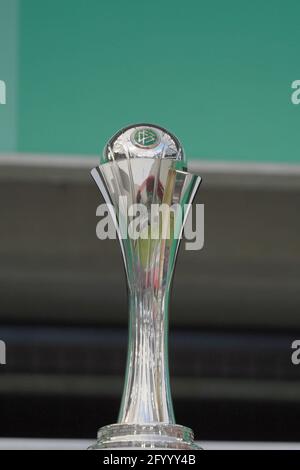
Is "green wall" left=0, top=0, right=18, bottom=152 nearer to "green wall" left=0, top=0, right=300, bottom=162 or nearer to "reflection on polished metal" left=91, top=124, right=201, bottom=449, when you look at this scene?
"green wall" left=0, top=0, right=300, bottom=162

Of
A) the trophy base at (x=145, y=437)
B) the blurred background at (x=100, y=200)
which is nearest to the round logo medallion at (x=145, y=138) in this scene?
the trophy base at (x=145, y=437)

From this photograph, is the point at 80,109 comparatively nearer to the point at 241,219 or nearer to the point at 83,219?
the point at 83,219

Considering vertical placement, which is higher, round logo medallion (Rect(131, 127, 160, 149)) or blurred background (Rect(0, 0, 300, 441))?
blurred background (Rect(0, 0, 300, 441))

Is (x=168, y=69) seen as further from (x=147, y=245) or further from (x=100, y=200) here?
(x=147, y=245)

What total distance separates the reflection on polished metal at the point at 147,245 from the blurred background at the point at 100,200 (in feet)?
1.77

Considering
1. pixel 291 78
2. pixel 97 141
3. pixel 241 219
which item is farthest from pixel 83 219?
pixel 291 78

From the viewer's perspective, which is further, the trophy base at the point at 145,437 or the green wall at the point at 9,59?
the green wall at the point at 9,59

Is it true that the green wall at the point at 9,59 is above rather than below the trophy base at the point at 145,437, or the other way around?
above

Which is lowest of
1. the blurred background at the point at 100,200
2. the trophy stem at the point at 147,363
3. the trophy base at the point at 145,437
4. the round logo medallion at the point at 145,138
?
the trophy base at the point at 145,437

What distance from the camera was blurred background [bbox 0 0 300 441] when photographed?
120 cm

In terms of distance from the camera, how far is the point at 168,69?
1.24 m

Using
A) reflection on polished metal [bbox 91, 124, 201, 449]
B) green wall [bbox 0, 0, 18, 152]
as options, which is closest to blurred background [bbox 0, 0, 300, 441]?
green wall [bbox 0, 0, 18, 152]

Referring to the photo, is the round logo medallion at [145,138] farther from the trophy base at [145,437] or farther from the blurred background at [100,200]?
the blurred background at [100,200]

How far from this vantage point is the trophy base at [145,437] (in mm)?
531
